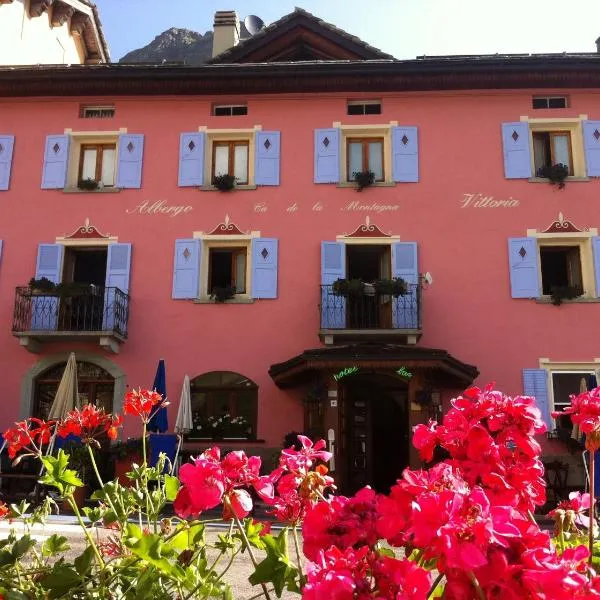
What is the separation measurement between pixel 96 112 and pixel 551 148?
33.4 feet

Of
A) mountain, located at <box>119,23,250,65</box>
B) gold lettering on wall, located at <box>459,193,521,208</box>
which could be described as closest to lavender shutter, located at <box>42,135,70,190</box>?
gold lettering on wall, located at <box>459,193,521,208</box>

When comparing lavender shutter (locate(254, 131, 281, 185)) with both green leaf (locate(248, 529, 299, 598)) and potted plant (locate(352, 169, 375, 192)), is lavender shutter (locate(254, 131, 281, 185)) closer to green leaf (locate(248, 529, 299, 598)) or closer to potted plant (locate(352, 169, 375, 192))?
potted plant (locate(352, 169, 375, 192))

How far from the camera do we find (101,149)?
15.9 m

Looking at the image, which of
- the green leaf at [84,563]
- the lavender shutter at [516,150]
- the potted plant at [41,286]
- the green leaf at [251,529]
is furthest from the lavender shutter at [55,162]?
the green leaf at [84,563]

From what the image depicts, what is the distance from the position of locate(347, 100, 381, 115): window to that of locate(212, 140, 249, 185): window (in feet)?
8.11

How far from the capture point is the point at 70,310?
1420 cm

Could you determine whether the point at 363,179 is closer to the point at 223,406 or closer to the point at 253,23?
the point at 223,406

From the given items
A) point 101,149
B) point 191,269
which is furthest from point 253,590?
point 101,149

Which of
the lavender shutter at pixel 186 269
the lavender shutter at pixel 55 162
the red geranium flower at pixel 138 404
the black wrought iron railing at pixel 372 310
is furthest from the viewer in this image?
the lavender shutter at pixel 55 162

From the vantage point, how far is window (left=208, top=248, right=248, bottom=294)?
15062 mm

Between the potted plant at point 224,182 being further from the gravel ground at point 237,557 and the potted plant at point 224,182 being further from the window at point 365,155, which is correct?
the gravel ground at point 237,557

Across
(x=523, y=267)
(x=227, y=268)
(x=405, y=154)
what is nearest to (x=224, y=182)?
(x=227, y=268)

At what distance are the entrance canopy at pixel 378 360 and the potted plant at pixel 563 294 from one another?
2.51 meters

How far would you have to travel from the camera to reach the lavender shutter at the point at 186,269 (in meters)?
14.6
